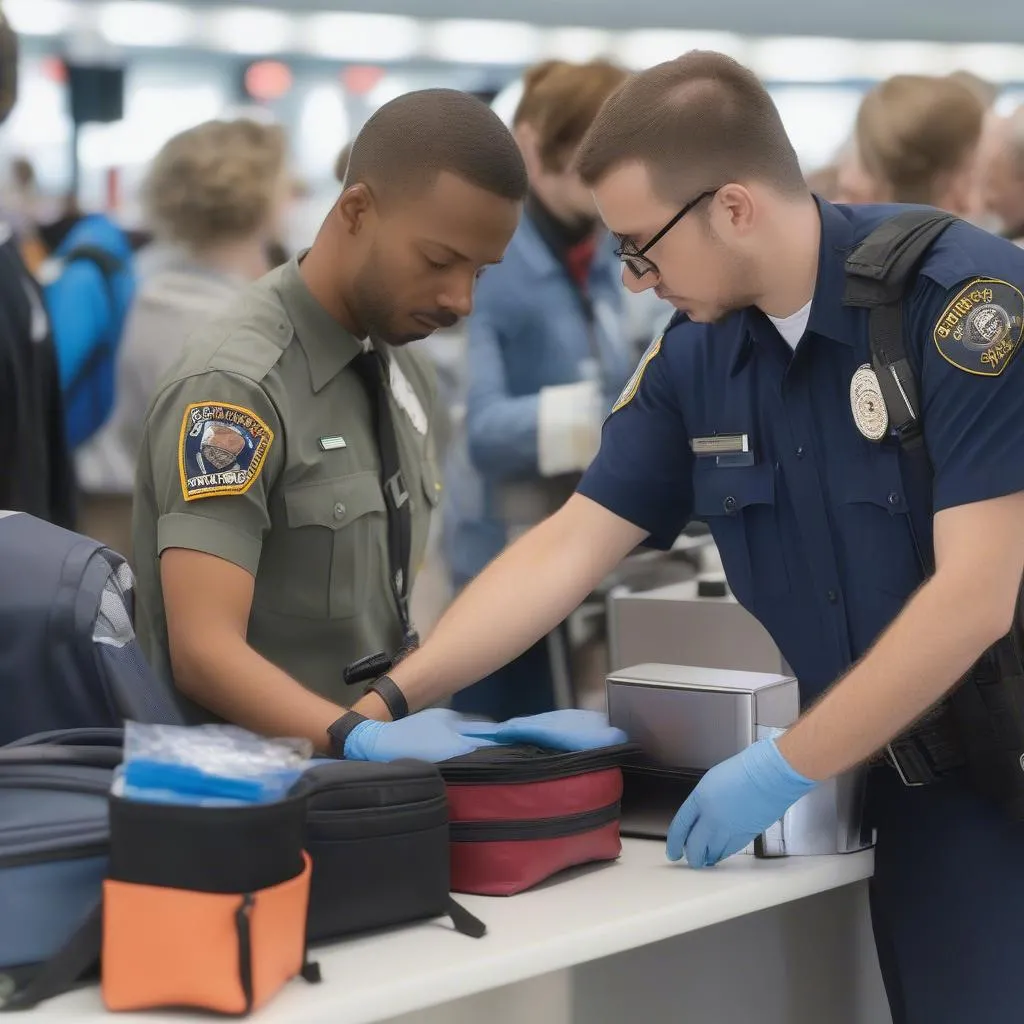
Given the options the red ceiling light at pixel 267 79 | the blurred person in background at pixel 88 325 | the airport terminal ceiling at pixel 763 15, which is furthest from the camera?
the airport terminal ceiling at pixel 763 15

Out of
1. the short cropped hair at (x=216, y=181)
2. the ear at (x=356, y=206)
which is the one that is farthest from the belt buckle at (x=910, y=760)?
the short cropped hair at (x=216, y=181)

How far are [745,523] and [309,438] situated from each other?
532mm

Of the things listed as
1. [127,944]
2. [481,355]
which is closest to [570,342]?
[481,355]

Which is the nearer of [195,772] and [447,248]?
[195,772]

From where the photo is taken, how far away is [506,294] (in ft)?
9.01

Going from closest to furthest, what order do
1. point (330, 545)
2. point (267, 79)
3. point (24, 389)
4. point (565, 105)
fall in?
point (330, 545) → point (24, 389) → point (565, 105) → point (267, 79)

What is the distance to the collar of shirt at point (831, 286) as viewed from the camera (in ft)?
5.26

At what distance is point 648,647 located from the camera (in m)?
2.44

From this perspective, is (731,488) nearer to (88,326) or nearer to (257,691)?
(257,691)

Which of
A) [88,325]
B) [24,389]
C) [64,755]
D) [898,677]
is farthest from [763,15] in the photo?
[64,755]

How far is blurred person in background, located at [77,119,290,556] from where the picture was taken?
9.96 feet

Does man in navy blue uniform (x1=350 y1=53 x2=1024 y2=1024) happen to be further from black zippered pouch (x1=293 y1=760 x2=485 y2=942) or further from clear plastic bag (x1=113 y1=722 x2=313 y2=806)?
clear plastic bag (x1=113 y1=722 x2=313 y2=806)

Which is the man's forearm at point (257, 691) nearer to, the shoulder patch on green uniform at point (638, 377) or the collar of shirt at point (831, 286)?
the shoulder patch on green uniform at point (638, 377)

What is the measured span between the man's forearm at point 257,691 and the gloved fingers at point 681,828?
395 mm
